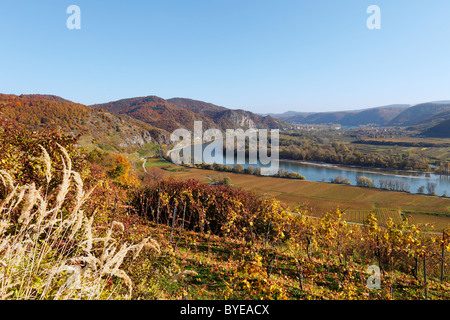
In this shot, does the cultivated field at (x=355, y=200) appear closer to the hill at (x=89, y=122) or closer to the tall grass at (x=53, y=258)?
the tall grass at (x=53, y=258)

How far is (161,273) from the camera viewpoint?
5.57 m

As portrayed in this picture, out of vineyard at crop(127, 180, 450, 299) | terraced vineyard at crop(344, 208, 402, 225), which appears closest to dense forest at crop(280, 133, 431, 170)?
terraced vineyard at crop(344, 208, 402, 225)

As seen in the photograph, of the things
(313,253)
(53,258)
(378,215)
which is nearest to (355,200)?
(378,215)

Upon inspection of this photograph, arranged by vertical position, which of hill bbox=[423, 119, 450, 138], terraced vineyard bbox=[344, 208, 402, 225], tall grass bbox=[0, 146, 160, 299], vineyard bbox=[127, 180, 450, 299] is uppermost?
hill bbox=[423, 119, 450, 138]

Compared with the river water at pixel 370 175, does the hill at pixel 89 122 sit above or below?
above

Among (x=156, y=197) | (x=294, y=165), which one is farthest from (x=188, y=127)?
(x=156, y=197)

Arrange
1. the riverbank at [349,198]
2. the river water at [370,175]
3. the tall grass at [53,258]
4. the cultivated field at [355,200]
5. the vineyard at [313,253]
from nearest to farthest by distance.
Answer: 1. the tall grass at [53,258]
2. the vineyard at [313,253]
3. the cultivated field at [355,200]
4. the riverbank at [349,198]
5. the river water at [370,175]

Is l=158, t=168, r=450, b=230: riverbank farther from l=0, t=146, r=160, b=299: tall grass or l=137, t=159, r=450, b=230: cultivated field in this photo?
l=0, t=146, r=160, b=299: tall grass

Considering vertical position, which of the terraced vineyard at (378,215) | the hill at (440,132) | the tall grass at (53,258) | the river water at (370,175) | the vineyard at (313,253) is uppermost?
the hill at (440,132)

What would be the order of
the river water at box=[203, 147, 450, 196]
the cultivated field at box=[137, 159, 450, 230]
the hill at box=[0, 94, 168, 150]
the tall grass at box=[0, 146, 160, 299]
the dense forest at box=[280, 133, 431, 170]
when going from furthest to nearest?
the dense forest at box=[280, 133, 431, 170]
the hill at box=[0, 94, 168, 150]
the river water at box=[203, 147, 450, 196]
the cultivated field at box=[137, 159, 450, 230]
the tall grass at box=[0, 146, 160, 299]

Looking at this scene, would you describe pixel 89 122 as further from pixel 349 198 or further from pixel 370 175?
pixel 370 175

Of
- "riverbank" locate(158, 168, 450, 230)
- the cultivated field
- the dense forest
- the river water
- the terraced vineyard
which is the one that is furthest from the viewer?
the dense forest

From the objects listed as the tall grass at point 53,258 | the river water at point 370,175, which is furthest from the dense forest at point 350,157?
the tall grass at point 53,258
